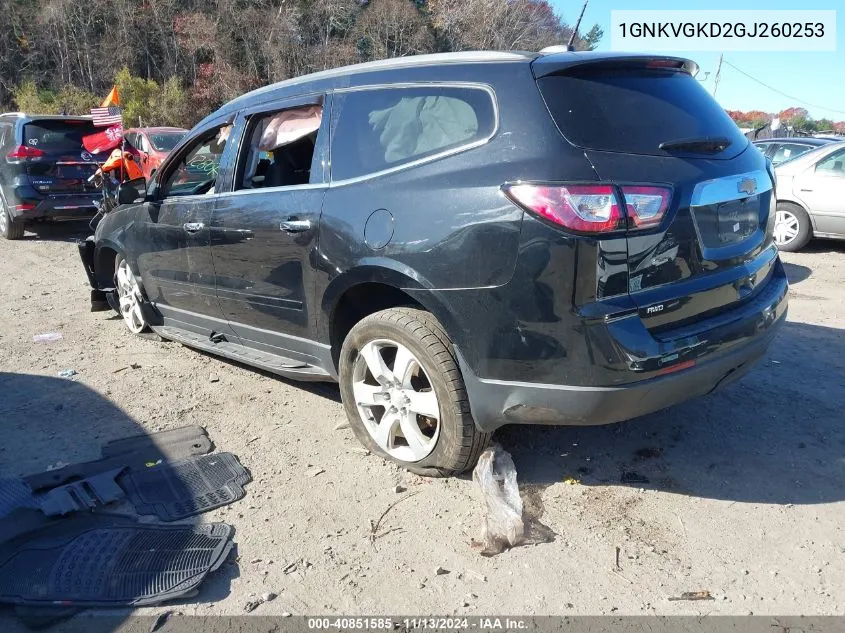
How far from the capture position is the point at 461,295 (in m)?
2.77

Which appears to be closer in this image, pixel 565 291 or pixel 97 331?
pixel 565 291

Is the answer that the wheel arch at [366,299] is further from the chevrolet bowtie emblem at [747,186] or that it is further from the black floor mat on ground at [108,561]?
the chevrolet bowtie emblem at [747,186]

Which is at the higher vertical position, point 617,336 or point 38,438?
point 617,336

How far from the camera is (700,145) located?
2885mm

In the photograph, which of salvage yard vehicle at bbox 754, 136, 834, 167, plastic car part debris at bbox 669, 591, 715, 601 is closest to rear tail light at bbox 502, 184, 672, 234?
plastic car part debris at bbox 669, 591, 715, 601

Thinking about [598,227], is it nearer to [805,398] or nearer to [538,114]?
[538,114]

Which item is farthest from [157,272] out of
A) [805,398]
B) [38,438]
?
[805,398]

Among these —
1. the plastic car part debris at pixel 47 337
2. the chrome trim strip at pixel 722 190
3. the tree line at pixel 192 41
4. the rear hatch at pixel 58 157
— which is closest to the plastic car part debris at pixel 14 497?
the plastic car part debris at pixel 47 337

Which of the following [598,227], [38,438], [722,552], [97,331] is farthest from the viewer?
[97,331]

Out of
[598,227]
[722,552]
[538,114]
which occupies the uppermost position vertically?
[538,114]

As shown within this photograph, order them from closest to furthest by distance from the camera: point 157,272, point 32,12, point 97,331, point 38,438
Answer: point 38,438
point 157,272
point 97,331
point 32,12

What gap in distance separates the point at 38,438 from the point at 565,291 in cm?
314

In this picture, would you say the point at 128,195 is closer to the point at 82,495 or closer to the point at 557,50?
the point at 82,495

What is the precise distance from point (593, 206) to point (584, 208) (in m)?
0.04
